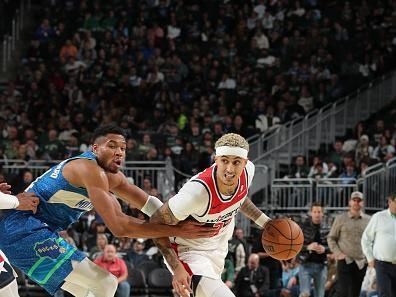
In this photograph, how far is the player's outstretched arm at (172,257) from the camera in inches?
270

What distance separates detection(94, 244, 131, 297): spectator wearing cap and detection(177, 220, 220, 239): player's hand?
5862 mm

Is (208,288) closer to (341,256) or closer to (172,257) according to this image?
(172,257)

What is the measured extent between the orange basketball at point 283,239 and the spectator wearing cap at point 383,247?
385 cm

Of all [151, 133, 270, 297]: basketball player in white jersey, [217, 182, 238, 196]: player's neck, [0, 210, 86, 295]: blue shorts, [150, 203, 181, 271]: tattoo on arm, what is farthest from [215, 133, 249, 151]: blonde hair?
[0, 210, 86, 295]: blue shorts

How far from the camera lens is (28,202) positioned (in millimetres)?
6930

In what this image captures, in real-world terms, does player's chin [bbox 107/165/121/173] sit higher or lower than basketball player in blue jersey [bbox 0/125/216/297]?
higher

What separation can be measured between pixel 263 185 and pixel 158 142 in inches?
95.5

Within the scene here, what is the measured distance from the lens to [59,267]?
6.98 m

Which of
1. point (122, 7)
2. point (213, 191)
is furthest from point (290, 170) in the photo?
point (213, 191)

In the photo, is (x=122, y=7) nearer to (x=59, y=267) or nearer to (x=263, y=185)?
(x=263, y=185)

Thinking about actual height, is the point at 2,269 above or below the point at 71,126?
below

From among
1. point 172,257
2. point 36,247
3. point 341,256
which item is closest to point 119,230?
point 172,257

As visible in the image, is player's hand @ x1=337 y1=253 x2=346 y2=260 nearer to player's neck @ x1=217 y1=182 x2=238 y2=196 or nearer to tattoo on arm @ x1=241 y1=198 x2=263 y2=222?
tattoo on arm @ x1=241 y1=198 x2=263 y2=222

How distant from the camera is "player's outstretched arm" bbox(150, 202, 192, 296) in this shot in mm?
6855
